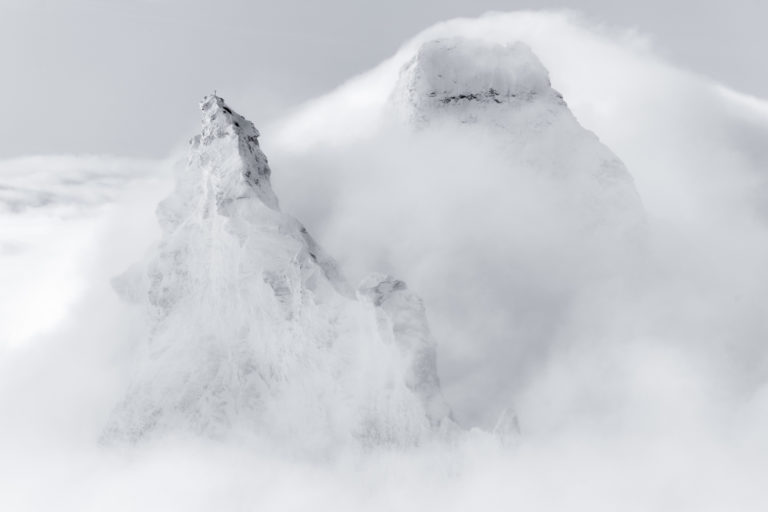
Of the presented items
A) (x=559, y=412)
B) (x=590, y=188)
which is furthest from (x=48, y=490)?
(x=590, y=188)

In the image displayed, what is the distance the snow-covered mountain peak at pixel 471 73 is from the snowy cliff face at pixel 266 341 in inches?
3928

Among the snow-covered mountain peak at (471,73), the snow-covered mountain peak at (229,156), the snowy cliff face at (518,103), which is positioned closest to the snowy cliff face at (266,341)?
the snow-covered mountain peak at (229,156)

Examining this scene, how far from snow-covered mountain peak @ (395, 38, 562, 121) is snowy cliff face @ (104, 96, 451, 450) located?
99776 mm

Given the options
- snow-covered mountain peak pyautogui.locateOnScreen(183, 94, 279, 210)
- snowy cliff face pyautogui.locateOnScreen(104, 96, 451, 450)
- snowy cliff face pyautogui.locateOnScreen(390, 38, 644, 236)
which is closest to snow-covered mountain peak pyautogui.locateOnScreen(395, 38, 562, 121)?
snowy cliff face pyautogui.locateOnScreen(390, 38, 644, 236)

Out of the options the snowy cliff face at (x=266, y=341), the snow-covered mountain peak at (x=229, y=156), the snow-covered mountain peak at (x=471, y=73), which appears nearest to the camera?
the snowy cliff face at (x=266, y=341)

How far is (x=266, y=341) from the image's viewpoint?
9725 cm

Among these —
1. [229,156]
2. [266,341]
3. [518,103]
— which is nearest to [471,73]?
[518,103]

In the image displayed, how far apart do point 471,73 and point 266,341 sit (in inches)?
4726

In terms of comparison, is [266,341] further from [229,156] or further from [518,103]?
[518,103]

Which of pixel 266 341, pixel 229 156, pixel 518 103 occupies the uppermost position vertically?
pixel 518 103

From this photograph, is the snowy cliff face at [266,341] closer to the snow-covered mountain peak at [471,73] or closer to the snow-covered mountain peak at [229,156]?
the snow-covered mountain peak at [229,156]

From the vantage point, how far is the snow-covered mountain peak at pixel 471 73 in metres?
194

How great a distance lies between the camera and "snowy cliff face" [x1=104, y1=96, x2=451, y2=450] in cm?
9175

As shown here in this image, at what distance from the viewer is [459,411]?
137375 millimetres
